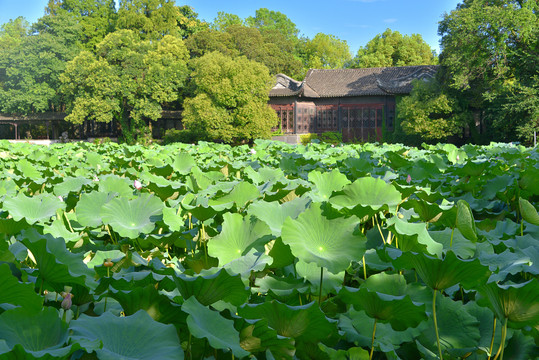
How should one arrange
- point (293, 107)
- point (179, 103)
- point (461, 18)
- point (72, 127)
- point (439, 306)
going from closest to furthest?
point (439, 306), point (461, 18), point (293, 107), point (179, 103), point (72, 127)

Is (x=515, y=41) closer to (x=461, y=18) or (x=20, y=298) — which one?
(x=461, y=18)

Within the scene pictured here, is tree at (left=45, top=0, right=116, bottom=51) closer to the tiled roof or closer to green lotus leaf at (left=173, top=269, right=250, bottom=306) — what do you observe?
the tiled roof

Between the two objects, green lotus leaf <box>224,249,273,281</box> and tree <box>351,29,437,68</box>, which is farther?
tree <box>351,29,437,68</box>

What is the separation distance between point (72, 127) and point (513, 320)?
36.9m

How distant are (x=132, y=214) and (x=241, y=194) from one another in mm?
348

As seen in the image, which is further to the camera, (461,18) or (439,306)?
(461,18)

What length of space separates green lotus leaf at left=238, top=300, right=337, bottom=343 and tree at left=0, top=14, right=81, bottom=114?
32102mm

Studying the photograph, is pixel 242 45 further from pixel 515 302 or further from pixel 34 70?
pixel 515 302

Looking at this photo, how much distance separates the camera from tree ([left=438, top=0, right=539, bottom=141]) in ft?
54.9

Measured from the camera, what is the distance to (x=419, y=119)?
20203mm

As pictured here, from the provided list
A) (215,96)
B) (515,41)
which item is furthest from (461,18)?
(215,96)

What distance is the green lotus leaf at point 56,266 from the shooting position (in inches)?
32.8

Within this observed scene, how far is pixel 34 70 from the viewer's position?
29.3 meters

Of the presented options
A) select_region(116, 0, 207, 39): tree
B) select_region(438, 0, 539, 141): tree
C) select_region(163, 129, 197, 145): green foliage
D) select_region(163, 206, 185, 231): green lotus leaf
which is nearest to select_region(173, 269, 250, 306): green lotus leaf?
select_region(163, 206, 185, 231): green lotus leaf
